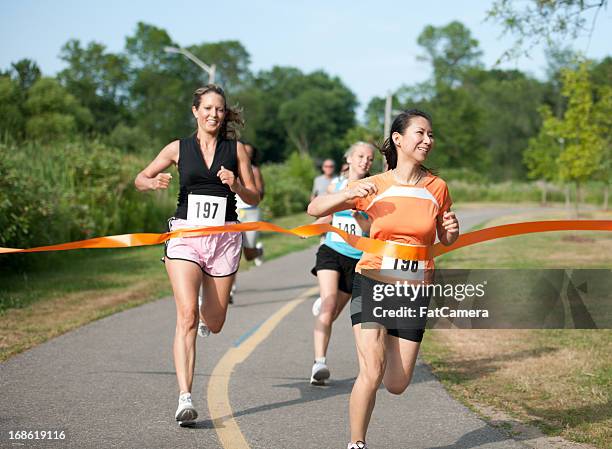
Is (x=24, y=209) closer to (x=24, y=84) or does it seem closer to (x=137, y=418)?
(x=137, y=418)

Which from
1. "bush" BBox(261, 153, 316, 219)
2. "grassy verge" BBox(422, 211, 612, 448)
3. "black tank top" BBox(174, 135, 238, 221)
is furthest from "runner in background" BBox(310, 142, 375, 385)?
"bush" BBox(261, 153, 316, 219)

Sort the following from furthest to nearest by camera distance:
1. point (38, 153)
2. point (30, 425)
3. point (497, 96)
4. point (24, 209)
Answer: point (497, 96), point (38, 153), point (24, 209), point (30, 425)

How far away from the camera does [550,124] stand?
1064 inches

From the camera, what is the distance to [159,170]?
5.98 metres

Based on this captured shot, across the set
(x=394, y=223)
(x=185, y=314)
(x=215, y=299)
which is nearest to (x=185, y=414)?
(x=185, y=314)

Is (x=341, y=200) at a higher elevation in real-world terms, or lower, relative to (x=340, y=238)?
higher

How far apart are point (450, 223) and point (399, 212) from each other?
12.7 inches

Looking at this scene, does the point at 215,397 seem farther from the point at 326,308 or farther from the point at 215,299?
the point at 326,308

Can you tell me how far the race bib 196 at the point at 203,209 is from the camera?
5.79m

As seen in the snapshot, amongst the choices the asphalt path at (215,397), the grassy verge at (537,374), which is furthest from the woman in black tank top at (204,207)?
the grassy verge at (537,374)

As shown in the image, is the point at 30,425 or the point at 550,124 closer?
the point at 30,425

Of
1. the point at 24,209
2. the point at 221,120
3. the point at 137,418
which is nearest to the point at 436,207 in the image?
the point at 221,120

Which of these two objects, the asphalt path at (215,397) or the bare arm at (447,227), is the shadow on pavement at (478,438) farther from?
the bare arm at (447,227)

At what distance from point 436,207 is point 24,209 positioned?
9.84 meters
